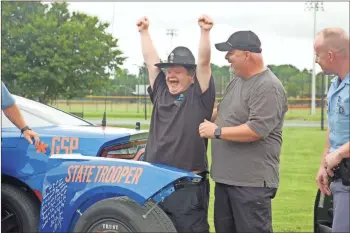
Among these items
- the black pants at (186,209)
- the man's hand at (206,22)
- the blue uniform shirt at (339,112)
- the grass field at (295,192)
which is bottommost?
the grass field at (295,192)

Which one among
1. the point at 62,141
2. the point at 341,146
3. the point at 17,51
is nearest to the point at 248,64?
the point at 341,146

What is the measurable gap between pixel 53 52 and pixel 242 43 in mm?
25807

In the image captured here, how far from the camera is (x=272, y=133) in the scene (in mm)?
3867

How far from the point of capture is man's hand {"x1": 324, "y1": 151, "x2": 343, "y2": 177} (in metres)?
2.97

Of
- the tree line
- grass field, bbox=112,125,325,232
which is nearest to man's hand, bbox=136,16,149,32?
grass field, bbox=112,125,325,232

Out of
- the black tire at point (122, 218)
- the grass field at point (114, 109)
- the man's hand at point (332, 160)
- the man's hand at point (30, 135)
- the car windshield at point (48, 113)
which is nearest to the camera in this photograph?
the man's hand at point (332, 160)

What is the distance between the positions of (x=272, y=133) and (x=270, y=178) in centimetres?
A: 27

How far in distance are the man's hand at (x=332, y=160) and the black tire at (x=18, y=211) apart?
2.42 meters

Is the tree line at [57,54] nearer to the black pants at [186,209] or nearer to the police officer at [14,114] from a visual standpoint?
the police officer at [14,114]

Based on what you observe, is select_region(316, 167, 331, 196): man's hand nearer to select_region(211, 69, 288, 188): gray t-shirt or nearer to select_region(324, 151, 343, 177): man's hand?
select_region(324, 151, 343, 177): man's hand

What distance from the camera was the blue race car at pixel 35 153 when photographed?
4.71 metres

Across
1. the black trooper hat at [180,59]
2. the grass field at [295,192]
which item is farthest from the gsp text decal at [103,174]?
the grass field at [295,192]

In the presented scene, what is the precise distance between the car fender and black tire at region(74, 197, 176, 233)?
0.06 metres

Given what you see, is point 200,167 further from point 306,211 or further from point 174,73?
point 306,211
